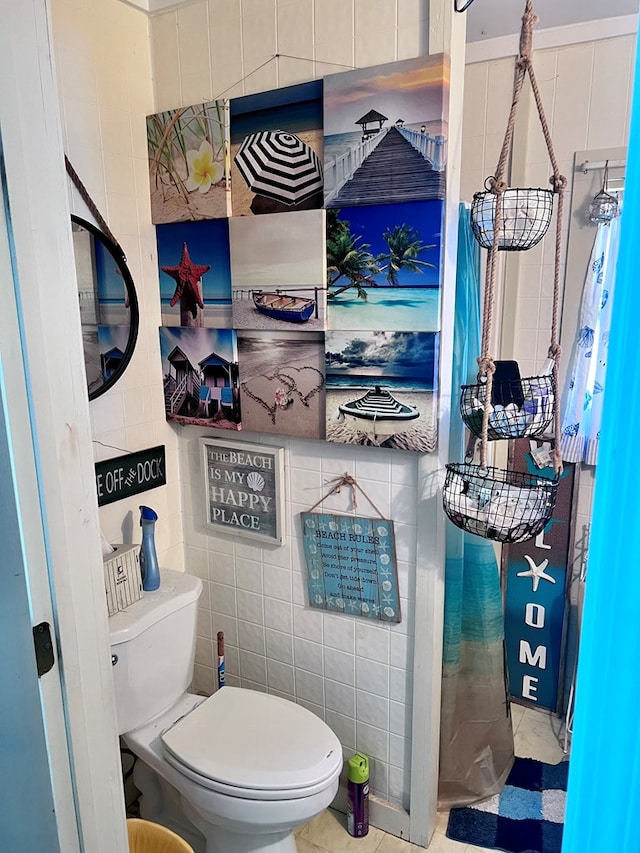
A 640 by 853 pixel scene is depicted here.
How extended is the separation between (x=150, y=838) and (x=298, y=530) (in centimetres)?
87

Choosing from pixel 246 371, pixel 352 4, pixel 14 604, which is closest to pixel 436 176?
pixel 352 4

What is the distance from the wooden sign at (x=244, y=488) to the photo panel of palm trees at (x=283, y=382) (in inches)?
4.1

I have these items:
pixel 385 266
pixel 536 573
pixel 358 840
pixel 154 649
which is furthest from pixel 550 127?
pixel 358 840

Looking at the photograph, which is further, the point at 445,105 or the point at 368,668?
the point at 368,668

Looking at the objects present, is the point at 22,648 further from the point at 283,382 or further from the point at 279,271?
the point at 279,271

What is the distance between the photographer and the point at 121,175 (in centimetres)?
189

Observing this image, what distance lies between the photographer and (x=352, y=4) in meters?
1.59

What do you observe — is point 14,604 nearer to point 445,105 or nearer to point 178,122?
point 445,105

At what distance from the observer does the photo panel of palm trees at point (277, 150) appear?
1.70 m

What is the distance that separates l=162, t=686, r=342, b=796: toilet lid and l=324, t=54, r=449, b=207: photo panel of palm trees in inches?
55.1

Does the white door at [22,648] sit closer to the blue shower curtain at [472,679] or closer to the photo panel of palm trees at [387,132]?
the photo panel of palm trees at [387,132]

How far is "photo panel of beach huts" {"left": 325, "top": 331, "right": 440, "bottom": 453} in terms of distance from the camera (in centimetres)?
164

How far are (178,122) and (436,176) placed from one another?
0.85 meters

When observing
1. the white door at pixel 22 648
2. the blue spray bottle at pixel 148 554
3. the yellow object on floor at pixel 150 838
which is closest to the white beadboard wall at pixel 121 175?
the blue spray bottle at pixel 148 554
